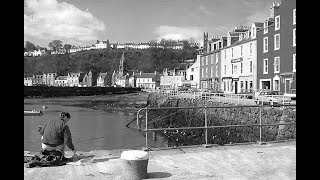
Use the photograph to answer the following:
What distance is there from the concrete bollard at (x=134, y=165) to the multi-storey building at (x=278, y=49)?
22433 mm

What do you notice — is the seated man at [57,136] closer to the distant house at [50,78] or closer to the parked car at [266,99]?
the parked car at [266,99]

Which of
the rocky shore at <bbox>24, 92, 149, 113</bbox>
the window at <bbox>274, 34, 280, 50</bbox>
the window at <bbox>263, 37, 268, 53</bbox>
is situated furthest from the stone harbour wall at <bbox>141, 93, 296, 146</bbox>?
the rocky shore at <bbox>24, 92, 149, 113</bbox>

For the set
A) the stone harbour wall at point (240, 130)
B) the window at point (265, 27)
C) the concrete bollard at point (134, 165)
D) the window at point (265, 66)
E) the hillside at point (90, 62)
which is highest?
the hillside at point (90, 62)

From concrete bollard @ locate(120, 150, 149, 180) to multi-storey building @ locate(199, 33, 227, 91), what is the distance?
129 feet

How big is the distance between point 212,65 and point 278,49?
17.6 metres

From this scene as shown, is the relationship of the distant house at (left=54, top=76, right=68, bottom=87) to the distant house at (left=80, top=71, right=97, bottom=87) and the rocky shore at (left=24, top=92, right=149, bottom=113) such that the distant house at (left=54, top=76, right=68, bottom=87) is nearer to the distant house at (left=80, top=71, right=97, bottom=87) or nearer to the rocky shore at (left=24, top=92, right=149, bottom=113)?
the distant house at (left=80, top=71, right=97, bottom=87)

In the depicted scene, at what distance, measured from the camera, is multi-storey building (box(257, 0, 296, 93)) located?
26.9 m

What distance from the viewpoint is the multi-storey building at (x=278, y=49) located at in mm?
26880

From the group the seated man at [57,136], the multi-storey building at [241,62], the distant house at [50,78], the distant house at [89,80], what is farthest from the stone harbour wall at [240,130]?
the distant house at [50,78]

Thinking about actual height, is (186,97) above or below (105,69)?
below
